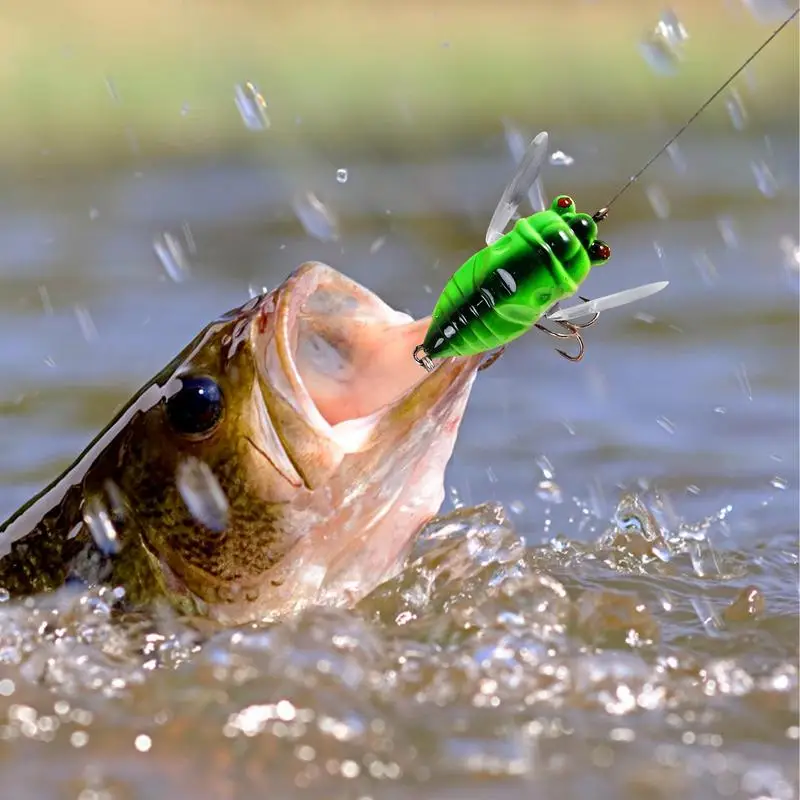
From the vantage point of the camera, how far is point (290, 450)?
276cm

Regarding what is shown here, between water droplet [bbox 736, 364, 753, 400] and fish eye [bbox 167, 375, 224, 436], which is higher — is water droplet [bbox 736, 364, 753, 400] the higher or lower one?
the lower one

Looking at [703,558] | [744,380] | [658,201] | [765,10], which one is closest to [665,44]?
[765,10]

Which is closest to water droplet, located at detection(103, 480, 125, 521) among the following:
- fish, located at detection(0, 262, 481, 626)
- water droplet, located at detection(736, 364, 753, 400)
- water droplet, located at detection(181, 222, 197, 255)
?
fish, located at detection(0, 262, 481, 626)

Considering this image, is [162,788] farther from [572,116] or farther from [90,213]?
[572,116]

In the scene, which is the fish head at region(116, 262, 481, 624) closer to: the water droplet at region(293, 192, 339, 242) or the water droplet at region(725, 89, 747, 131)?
the water droplet at region(293, 192, 339, 242)

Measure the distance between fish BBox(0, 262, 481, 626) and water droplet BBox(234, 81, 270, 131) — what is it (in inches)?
270

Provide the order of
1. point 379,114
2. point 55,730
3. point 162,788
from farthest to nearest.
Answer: point 379,114, point 55,730, point 162,788

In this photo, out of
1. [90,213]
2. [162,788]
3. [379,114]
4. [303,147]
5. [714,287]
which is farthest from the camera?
[379,114]

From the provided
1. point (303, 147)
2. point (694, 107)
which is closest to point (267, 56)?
point (303, 147)

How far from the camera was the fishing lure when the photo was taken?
2539mm

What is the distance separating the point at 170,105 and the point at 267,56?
3.74 ft

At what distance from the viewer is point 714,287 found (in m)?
6.25

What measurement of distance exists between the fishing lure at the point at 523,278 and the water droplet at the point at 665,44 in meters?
7.97

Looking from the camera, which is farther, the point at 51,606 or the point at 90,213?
the point at 90,213
